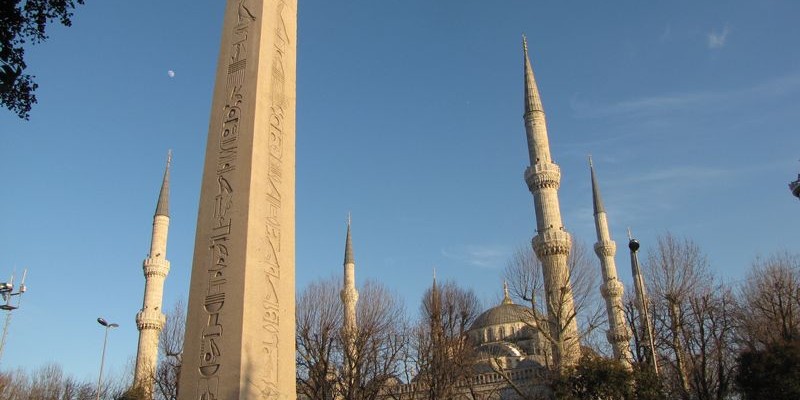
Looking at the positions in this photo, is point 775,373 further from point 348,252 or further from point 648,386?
point 348,252

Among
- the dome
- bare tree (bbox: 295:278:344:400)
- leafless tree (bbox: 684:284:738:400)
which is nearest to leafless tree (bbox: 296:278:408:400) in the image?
bare tree (bbox: 295:278:344:400)

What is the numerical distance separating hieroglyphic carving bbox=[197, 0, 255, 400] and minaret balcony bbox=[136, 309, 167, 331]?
2645 centimetres

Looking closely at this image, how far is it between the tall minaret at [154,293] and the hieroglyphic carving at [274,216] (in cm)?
2466

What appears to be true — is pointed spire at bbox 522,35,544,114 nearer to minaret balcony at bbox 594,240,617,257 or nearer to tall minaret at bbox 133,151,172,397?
minaret balcony at bbox 594,240,617,257

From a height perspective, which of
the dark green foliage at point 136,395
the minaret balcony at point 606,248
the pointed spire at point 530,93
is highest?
the pointed spire at point 530,93

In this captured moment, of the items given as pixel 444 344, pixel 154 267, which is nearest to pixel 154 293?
pixel 154 267

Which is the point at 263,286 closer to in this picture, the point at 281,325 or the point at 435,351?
the point at 281,325

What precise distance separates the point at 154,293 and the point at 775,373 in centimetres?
2615

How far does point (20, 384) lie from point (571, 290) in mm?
→ 25824

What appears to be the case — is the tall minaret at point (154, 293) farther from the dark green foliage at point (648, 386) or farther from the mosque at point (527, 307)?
the dark green foliage at point (648, 386)

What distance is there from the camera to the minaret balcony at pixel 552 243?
25453mm

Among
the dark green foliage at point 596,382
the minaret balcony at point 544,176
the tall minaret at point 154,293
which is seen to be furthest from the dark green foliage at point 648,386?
the tall minaret at point 154,293

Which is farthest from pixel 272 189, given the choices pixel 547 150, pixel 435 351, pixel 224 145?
pixel 547 150

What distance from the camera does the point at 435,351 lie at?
19.1 m
